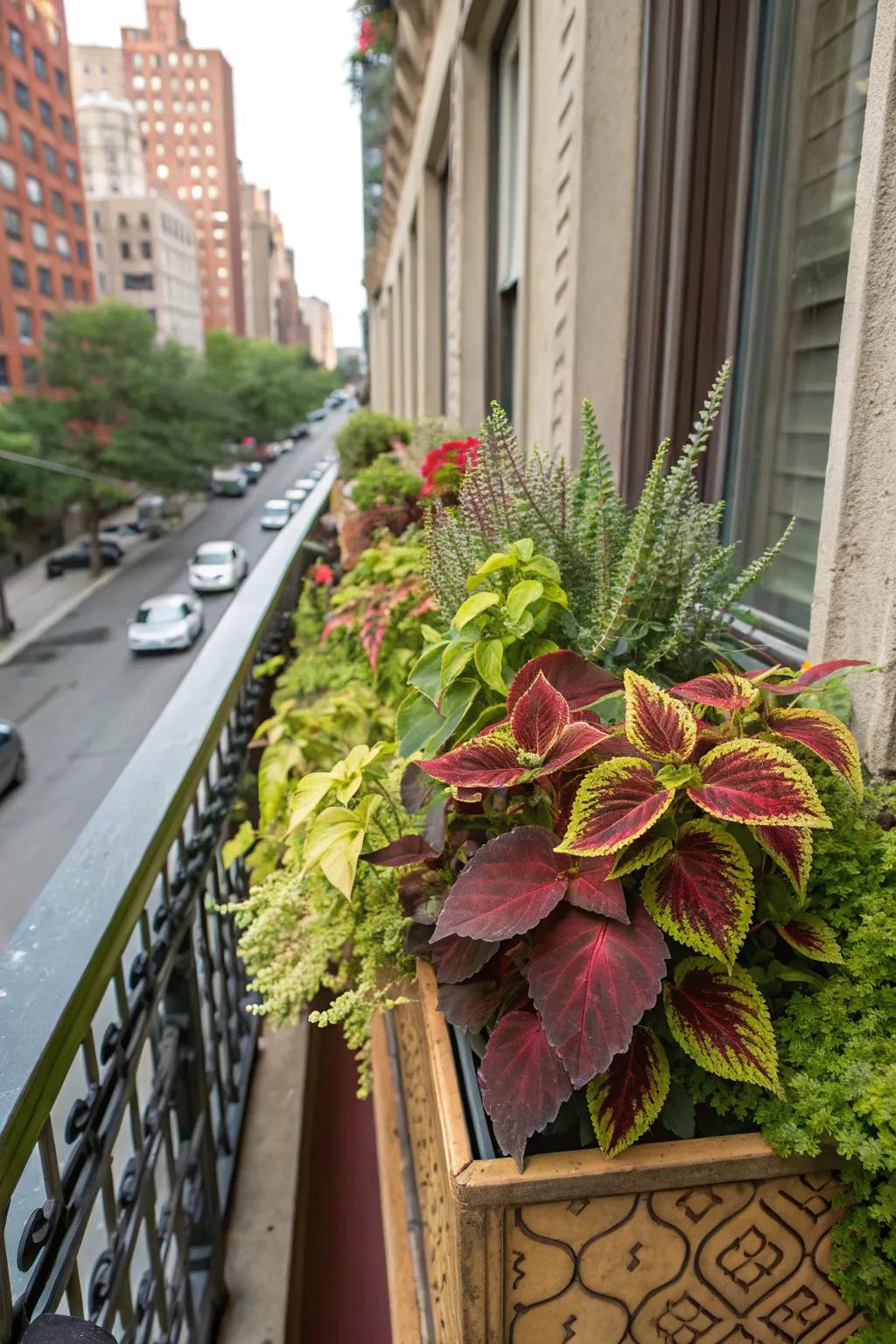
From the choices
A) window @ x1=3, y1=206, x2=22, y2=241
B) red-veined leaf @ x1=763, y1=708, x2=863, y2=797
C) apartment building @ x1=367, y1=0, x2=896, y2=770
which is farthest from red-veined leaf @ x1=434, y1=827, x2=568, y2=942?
window @ x1=3, y1=206, x2=22, y2=241

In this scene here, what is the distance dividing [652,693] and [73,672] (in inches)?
1329

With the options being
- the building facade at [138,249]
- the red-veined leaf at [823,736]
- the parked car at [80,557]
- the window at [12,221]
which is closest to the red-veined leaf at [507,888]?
the red-veined leaf at [823,736]

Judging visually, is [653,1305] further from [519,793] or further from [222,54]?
[222,54]

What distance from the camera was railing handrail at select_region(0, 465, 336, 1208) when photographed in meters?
0.99

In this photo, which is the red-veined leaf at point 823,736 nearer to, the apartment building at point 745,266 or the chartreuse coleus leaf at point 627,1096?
the apartment building at point 745,266

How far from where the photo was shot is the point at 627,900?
3.39ft

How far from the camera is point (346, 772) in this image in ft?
4.55

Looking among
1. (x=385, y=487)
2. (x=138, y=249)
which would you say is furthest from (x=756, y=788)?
(x=138, y=249)

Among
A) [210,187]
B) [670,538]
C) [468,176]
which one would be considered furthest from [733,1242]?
[210,187]

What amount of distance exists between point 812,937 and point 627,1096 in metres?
0.32

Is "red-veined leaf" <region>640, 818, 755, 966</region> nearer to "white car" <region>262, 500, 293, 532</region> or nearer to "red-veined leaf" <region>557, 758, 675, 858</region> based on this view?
"red-veined leaf" <region>557, 758, 675, 858</region>

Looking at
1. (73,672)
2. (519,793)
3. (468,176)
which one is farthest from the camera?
(73,672)

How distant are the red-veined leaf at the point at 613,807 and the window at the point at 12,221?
178ft

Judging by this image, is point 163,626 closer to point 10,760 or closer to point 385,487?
point 10,760
